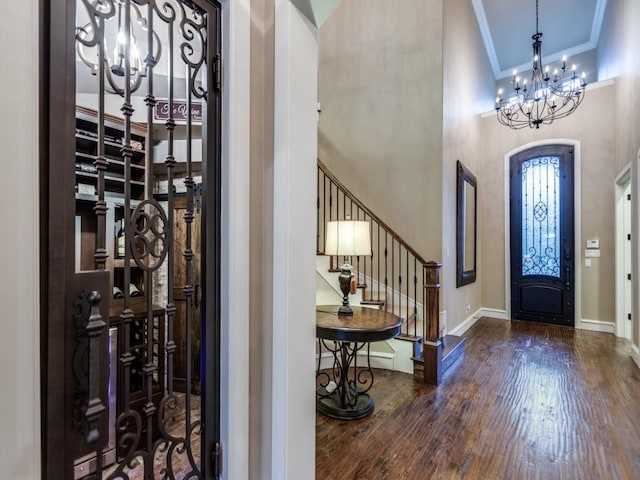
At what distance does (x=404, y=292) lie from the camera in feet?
15.0

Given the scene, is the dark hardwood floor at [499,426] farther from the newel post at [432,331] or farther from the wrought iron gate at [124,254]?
the wrought iron gate at [124,254]

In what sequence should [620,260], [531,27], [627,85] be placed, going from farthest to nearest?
[531,27], [620,260], [627,85]

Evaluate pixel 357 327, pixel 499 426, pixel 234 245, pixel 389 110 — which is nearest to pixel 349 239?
pixel 357 327

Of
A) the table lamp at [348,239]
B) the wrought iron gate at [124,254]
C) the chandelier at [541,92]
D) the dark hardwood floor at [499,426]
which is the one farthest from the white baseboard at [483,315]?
the wrought iron gate at [124,254]

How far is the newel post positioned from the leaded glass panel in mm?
3872

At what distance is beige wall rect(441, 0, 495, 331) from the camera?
4.53 meters

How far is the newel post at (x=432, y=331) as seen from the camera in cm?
334

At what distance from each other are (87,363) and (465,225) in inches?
217

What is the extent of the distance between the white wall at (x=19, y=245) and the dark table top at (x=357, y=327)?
1991 mm

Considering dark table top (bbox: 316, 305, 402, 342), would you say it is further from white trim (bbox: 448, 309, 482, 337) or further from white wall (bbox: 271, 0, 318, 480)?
white trim (bbox: 448, 309, 482, 337)

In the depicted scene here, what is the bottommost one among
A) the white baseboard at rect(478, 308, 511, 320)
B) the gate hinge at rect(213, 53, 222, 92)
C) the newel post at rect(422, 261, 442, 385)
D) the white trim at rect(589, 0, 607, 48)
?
the white baseboard at rect(478, 308, 511, 320)

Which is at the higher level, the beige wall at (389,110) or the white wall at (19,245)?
the beige wall at (389,110)

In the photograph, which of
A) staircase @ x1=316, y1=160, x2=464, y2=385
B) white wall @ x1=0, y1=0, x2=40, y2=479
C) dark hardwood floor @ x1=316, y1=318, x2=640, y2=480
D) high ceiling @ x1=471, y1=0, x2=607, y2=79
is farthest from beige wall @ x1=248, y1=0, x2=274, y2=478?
high ceiling @ x1=471, y1=0, x2=607, y2=79

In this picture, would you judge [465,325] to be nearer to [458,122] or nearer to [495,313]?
[495,313]
